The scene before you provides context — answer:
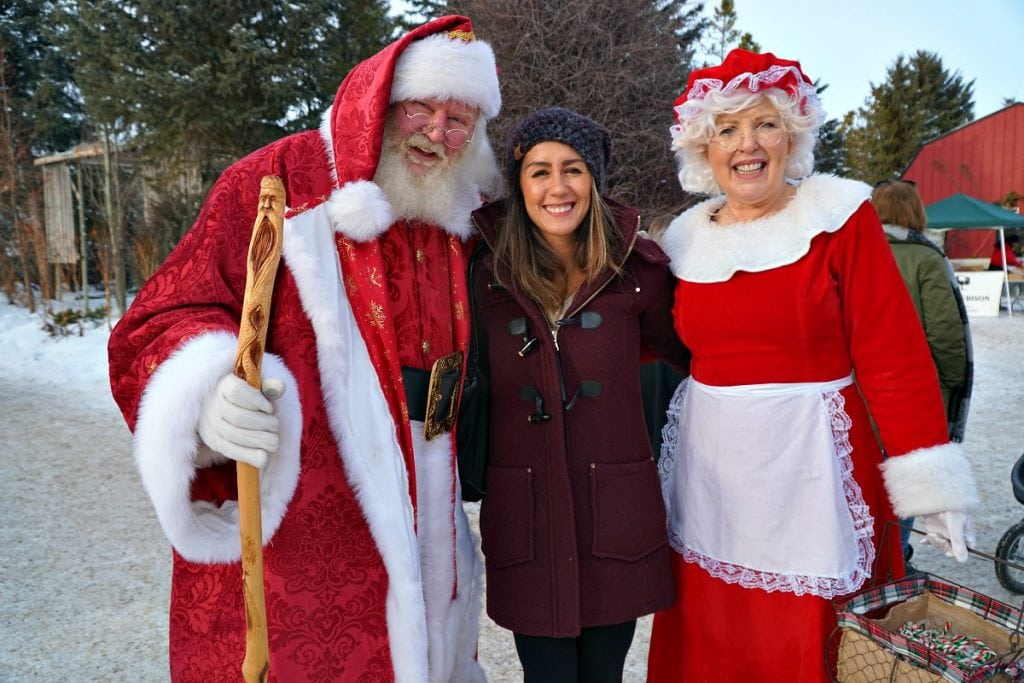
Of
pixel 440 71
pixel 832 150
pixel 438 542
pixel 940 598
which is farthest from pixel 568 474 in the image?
pixel 832 150

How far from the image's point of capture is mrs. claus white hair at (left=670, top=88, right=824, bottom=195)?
6.85ft

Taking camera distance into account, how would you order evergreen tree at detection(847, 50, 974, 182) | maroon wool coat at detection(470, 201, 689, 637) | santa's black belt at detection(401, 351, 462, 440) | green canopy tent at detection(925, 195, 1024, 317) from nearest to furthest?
santa's black belt at detection(401, 351, 462, 440)
maroon wool coat at detection(470, 201, 689, 637)
green canopy tent at detection(925, 195, 1024, 317)
evergreen tree at detection(847, 50, 974, 182)

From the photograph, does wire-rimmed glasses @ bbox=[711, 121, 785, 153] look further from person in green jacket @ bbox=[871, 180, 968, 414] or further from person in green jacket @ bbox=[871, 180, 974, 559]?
→ person in green jacket @ bbox=[871, 180, 974, 559]

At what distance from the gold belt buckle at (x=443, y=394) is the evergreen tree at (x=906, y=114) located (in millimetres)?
29798

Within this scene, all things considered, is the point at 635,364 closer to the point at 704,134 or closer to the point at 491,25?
the point at 704,134

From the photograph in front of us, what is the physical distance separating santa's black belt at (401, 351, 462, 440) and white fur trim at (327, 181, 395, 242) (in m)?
0.37

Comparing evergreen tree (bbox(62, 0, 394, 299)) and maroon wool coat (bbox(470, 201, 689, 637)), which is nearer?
maroon wool coat (bbox(470, 201, 689, 637))

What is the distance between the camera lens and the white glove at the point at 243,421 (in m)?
1.40

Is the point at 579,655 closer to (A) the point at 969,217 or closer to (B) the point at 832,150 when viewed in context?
(A) the point at 969,217

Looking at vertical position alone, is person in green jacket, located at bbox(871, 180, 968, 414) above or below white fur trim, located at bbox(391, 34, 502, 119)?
below

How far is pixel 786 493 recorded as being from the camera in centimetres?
204

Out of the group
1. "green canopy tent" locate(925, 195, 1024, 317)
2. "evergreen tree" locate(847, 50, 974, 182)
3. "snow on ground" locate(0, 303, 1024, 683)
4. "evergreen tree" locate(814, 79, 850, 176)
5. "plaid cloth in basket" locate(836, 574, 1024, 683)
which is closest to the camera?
"plaid cloth in basket" locate(836, 574, 1024, 683)

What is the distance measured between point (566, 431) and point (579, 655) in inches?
26.8

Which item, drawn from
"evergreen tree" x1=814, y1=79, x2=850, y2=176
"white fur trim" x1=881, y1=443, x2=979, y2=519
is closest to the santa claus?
"white fur trim" x1=881, y1=443, x2=979, y2=519
